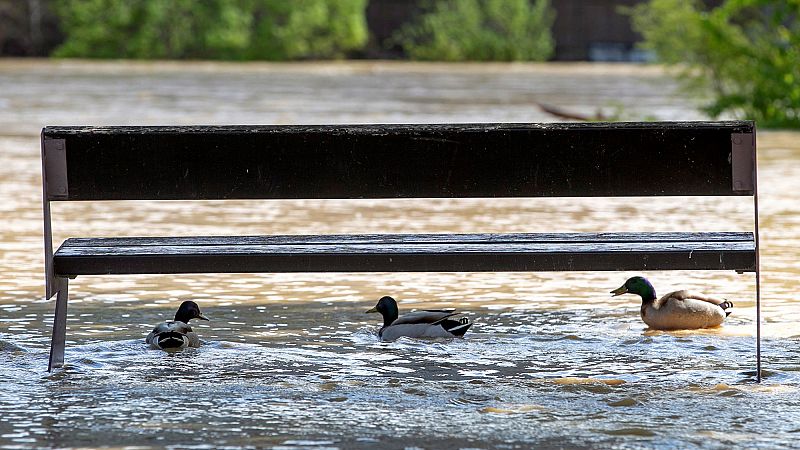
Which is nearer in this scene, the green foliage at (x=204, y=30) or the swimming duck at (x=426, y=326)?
the swimming duck at (x=426, y=326)

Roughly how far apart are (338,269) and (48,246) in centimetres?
97

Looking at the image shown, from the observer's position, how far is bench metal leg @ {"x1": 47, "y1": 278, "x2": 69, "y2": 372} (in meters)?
5.42

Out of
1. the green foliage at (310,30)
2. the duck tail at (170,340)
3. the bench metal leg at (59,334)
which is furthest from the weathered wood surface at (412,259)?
the green foliage at (310,30)

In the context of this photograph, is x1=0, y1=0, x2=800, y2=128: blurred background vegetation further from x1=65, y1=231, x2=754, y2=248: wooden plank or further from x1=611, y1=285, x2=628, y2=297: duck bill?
Answer: x1=65, y1=231, x2=754, y2=248: wooden plank

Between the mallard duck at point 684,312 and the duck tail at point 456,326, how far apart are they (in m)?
0.73

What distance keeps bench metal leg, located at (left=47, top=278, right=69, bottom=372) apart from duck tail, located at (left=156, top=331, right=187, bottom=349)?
0.41m

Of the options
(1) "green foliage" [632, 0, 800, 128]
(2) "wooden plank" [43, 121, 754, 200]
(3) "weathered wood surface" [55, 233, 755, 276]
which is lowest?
(3) "weathered wood surface" [55, 233, 755, 276]

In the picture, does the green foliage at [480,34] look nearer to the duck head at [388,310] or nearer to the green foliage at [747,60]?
the green foliage at [747,60]

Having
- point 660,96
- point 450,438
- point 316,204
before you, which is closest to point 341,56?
point 660,96

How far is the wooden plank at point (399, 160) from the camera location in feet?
16.8

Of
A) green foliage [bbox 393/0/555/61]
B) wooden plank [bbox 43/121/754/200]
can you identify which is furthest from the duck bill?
green foliage [bbox 393/0/555/61]

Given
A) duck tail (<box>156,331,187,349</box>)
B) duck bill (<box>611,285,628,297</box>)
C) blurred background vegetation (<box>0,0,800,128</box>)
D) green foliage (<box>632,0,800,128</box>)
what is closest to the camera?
duck tail (<box>156,331,187,349</box>)

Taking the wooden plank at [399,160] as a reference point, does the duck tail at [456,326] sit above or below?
below

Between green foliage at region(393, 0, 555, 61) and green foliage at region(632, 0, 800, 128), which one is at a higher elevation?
green foliage at region(393, 0, 555, 61)
